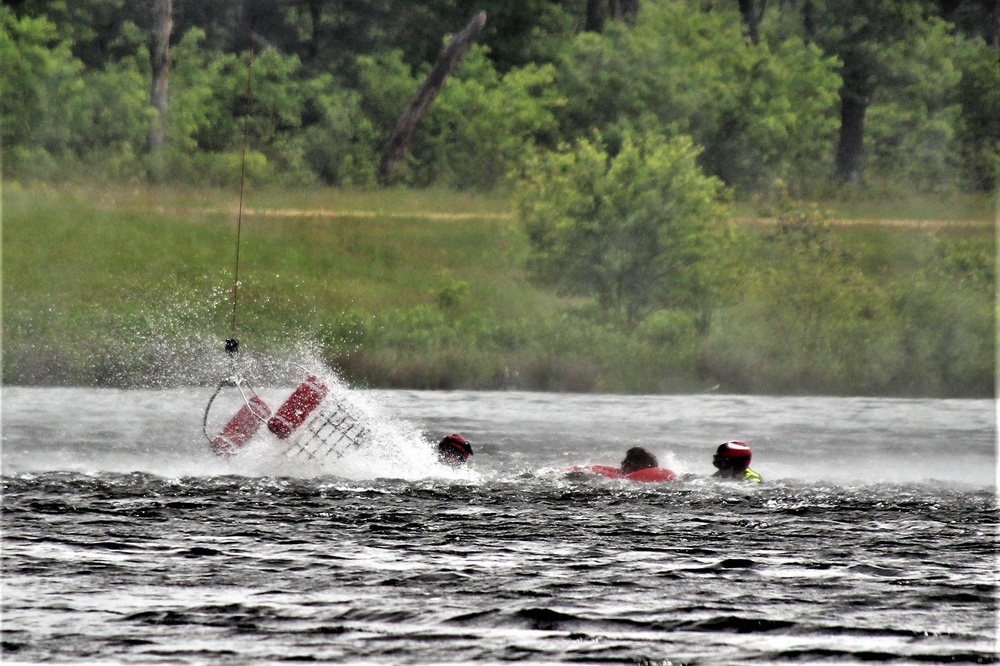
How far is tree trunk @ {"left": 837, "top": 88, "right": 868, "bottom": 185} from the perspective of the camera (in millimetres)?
60938

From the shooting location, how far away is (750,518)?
51.9 feet

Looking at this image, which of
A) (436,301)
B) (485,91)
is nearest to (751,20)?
(485,91)

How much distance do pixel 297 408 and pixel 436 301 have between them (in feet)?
110

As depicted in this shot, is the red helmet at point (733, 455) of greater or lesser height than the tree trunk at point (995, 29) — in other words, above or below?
below

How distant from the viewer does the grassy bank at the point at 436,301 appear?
45.0 m

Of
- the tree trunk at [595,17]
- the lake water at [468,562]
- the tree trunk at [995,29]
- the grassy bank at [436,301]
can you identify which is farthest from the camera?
the tree trunk at [595,17]

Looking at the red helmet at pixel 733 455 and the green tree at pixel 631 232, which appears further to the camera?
the green tree at pixel 631 232

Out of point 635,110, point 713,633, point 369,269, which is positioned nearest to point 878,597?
point 713,633

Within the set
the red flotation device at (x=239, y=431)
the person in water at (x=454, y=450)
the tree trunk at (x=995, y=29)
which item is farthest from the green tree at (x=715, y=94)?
the red flotation device at (x=239, y=431)

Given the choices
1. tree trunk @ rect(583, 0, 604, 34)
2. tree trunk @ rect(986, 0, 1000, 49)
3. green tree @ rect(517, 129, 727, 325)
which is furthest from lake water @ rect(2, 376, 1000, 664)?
tree trunk @ rect(583, 0, 604, 34)

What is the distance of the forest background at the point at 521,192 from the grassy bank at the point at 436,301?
114 millimetres

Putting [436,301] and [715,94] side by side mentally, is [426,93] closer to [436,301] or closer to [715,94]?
[715,94]

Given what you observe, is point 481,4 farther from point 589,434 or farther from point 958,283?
point 589,434

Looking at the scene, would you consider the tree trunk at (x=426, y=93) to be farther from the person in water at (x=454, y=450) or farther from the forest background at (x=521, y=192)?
the person in water at (x=454, y=450)
